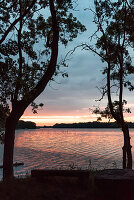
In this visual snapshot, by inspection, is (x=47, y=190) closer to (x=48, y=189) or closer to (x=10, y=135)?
(x=48, y=189)

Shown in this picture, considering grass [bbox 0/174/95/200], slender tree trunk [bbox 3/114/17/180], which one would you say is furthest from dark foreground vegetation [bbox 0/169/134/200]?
slender tree trunk [bbox 3/114/17/180]

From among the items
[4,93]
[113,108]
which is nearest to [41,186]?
[4,93]

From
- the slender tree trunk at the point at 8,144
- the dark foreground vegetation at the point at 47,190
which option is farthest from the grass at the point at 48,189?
the slender tree trunk at the point at 8,144

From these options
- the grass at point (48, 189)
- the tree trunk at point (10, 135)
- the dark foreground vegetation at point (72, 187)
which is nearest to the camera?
the dark foreground vegetation at point (72, 187)

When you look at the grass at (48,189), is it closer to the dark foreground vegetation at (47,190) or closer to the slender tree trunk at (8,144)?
the dark foreground vegetation at (47,190)

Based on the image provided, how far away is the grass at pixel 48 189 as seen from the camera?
827 cm

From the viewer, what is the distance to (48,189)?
349 inches

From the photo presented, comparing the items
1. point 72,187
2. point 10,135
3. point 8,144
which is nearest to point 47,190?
point 72,187

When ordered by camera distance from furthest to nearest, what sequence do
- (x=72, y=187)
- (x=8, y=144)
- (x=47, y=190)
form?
(x=8, y=144)
(x=72, y=187)
(x=47, y=190)

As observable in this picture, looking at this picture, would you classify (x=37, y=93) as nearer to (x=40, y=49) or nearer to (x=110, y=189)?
(x=40, y=49)

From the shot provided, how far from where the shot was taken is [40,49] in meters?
16.0

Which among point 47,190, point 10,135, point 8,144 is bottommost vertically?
point 47,190

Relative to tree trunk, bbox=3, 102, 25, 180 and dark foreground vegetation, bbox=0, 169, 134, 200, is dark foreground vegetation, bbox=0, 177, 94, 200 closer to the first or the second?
dark foreground vegetation, bbox=0, 169, 134, 200

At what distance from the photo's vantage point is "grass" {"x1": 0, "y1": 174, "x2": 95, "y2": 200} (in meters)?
8.27
